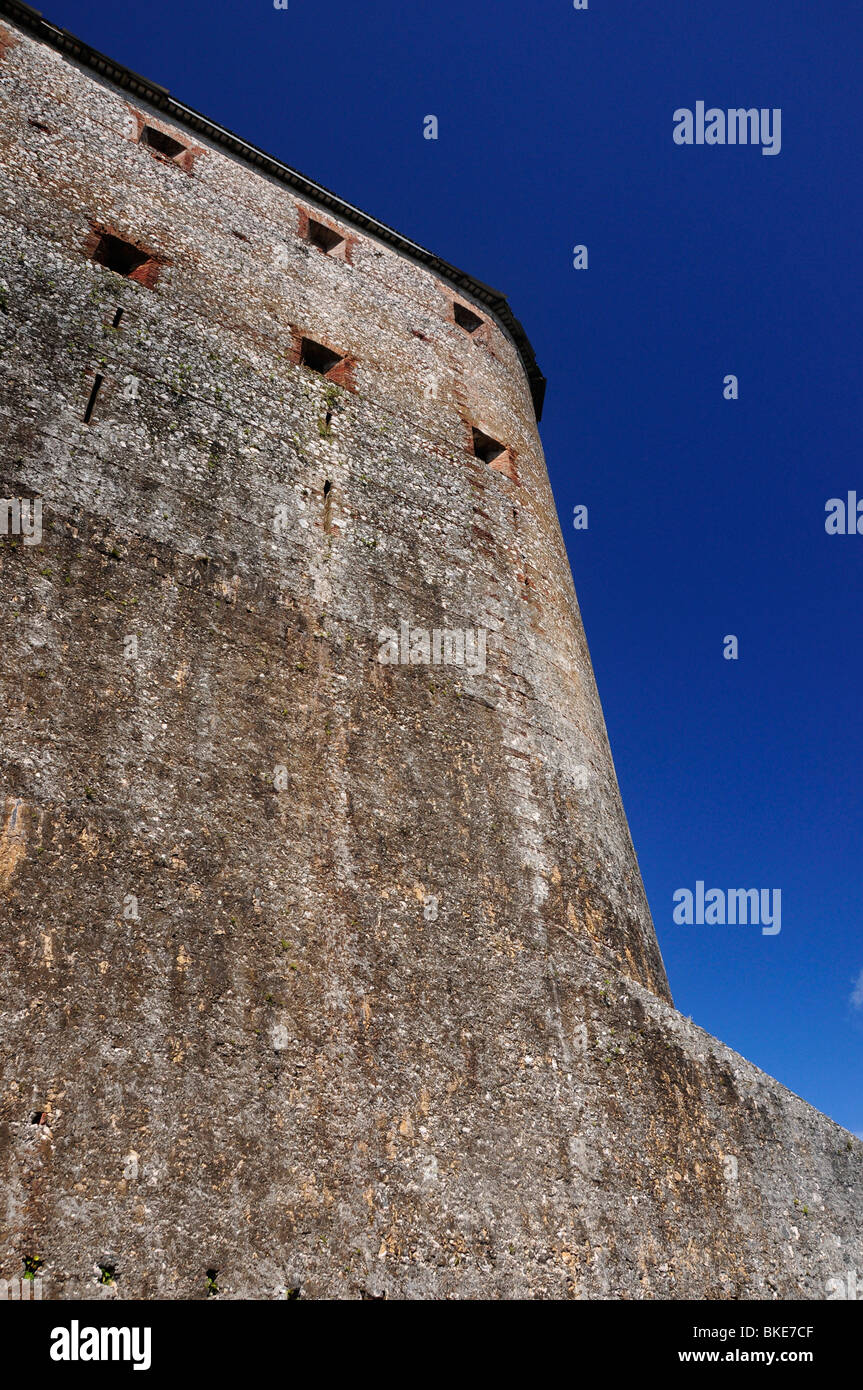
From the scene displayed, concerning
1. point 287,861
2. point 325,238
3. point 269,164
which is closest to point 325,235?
point 325,238

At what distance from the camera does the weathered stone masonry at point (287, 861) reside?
5277 mm

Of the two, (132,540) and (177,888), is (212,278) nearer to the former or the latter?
(132,540)

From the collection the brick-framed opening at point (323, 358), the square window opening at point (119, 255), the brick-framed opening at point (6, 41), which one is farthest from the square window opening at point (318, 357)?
the brick-framed opening at point (6, 41)

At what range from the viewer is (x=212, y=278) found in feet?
A: 32.6

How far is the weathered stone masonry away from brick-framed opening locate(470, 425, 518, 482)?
39.9 inches

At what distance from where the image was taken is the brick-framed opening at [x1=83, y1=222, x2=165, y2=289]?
9086mm

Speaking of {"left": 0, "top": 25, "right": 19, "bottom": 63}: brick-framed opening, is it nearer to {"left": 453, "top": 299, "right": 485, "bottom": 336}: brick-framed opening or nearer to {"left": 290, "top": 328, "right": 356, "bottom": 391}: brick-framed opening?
{"left": 290, "top": 328, "right": 356, "bottom": 391}: brick-framed opening

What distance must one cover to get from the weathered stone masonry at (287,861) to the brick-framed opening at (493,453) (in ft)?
3.32

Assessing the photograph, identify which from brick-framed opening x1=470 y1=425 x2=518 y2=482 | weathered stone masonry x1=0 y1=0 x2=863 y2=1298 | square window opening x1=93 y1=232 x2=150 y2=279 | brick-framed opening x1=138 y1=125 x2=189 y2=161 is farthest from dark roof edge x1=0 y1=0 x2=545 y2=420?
square window opening x1=93 y1=232 x2=150 y2=279
